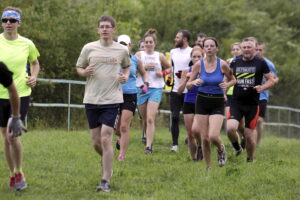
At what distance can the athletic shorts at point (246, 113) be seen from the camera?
39.3ft

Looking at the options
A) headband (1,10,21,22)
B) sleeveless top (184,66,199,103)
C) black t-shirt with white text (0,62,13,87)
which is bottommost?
sleeveless top (184,66,199,103)

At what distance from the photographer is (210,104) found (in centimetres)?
1080

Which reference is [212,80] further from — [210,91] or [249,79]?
[249,79]

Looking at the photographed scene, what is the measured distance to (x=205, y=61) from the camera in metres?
11.0

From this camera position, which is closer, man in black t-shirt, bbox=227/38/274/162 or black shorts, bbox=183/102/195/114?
man in black t-shirt, bbox=227/38/274/162

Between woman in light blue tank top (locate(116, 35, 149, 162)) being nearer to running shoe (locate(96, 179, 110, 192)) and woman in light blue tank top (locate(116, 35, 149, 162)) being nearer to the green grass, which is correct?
the green grass

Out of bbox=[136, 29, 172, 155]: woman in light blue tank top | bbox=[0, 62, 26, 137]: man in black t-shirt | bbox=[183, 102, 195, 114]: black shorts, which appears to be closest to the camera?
bbox=[0, 62, 26, 137]: man in black t-shirt

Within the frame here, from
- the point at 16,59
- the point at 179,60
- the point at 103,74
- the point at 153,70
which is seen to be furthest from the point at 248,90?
the point at 16,59

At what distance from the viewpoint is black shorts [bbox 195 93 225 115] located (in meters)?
10.8

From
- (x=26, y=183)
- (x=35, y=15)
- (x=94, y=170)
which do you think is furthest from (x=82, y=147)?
(x=35, y=15)

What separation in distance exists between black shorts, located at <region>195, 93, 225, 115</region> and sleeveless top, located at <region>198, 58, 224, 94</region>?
0.08 meters

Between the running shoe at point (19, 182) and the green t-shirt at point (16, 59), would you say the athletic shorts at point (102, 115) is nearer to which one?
the green t-shirt at point (16, 59)

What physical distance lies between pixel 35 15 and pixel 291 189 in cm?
1299

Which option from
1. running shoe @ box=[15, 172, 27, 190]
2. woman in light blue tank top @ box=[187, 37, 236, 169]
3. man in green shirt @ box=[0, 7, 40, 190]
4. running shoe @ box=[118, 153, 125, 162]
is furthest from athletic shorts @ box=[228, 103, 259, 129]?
running shoe @ box=[15, 172, 27, 190]
